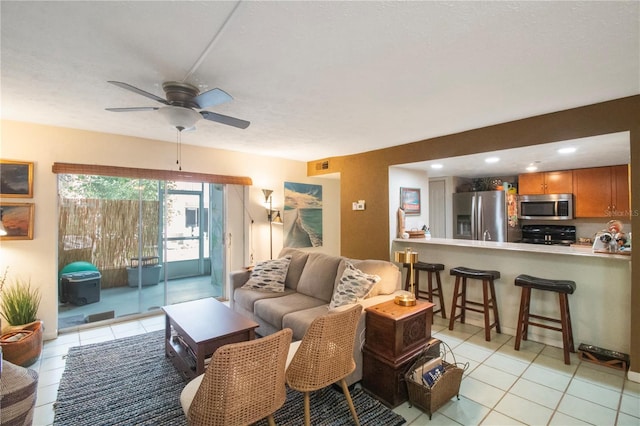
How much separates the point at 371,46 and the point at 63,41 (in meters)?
1.83

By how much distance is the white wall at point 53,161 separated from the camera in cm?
327

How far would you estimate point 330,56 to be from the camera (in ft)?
6.19

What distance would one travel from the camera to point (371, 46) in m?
1.77

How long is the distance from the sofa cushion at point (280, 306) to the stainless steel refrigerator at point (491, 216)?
3731 millimetres

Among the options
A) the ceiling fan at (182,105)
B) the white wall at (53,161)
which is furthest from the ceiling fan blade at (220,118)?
the white wall at (53,161)

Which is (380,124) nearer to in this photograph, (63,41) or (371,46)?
(371,46)

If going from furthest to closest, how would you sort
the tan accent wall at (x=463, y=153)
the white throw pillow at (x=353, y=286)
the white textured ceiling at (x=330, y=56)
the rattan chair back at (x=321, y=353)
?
1. the white throw pillow at (x=353, y=286)
2. the tan accent wall at (x=463, y=153)
3. the rattan chair back at (x=321, y=353)
4. the white textured ceiling at (x=330, y=56)

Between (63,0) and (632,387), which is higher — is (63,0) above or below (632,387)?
above

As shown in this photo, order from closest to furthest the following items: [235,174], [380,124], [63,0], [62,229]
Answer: [63,0], [380,124], [62,229], [235,174]

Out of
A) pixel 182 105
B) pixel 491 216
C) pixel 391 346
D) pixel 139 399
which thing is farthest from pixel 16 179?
pixel 491 216

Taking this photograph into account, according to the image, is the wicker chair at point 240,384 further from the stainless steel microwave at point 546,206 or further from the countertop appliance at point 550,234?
the countertop appliance at point 550,234

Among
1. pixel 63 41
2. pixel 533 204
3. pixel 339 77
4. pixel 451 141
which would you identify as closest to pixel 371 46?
pixel 339 77

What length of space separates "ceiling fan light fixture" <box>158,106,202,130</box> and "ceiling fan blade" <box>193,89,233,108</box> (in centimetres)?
10

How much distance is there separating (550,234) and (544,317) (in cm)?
287
